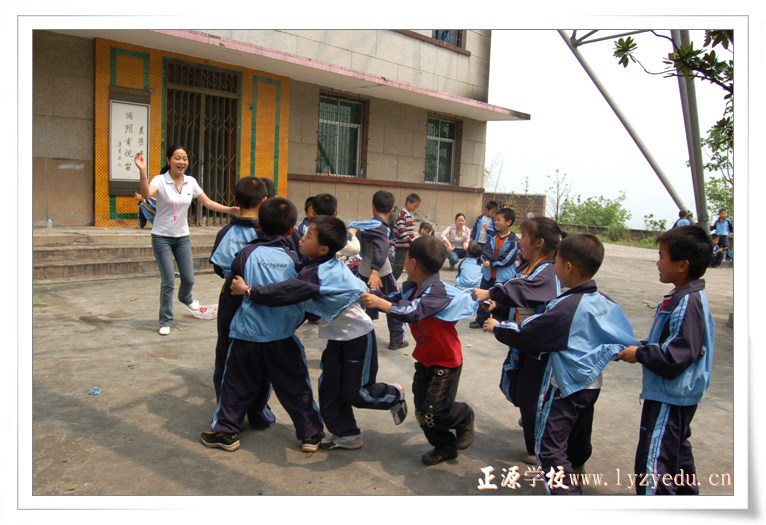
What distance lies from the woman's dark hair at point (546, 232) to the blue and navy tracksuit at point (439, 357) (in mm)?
598

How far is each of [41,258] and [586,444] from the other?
263 inches

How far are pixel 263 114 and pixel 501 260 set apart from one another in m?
6.72

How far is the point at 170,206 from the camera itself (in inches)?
211

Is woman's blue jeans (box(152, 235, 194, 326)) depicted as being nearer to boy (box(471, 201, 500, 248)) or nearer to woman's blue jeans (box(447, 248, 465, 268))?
boy (box(471, 201, 500, 248))

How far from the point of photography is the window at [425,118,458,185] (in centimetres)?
1528

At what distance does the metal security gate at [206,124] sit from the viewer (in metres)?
10.3

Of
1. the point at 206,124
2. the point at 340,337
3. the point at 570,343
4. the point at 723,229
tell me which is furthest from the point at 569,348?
the point at 723,229

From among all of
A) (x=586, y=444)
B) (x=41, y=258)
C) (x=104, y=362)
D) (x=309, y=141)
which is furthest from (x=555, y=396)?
(x=309, y=141)

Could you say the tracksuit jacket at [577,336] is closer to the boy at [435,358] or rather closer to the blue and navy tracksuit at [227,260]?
the boy at [435,358]

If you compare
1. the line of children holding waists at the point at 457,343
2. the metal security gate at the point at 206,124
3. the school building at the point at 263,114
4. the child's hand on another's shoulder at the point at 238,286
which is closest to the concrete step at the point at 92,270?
the school building at the point at 263,114

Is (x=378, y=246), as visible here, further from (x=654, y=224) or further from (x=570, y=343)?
(x=654, y=224)

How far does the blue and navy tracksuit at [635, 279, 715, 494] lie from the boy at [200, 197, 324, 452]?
1690 millimetres

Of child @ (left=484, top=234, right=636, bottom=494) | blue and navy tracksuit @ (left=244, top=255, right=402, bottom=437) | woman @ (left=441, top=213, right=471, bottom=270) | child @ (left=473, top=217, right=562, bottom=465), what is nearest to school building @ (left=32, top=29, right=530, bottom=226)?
woman @ (left=441, top=213, right=471, bottom=270)

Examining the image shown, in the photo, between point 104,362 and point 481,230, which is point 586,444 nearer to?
point 104,362
